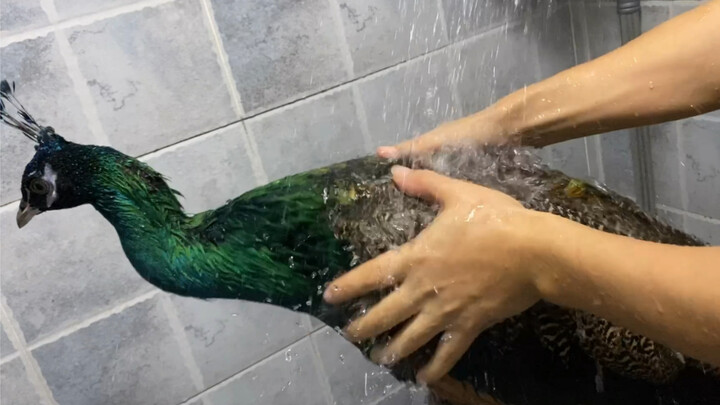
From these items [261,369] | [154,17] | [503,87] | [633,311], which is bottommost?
[261,369]

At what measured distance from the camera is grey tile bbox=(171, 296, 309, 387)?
4.04 feet

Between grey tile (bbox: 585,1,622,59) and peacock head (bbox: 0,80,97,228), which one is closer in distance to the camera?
peacock head (bbox: 0,80,97,228)

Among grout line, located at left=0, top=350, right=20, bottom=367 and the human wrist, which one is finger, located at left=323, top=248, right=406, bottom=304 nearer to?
the human wrist

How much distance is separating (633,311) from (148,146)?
83 cm

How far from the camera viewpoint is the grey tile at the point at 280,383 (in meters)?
1.30

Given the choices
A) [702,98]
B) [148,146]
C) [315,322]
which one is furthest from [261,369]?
[702,98]

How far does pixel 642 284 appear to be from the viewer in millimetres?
598

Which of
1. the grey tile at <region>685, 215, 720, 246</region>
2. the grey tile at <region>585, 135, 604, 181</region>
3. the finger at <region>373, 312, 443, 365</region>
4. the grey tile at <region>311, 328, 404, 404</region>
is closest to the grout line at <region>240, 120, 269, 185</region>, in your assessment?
the grey tile at <region>311, 328, 404, 404</region>

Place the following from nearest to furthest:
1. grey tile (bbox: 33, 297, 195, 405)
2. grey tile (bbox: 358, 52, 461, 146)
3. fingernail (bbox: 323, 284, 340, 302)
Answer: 1. fingernail (bbox: 323, 284, 340, 302)
2. grey tile (bbox: 33, 297, 195, 405)
3. grey tile (bbox: 358, 52, 461, 146)

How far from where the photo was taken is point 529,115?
3.16 ft

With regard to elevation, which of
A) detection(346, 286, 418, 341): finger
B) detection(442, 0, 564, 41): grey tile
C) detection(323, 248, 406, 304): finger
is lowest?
detection(346, 286, 418, 341): finger

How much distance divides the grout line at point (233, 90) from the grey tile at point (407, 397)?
47 cm

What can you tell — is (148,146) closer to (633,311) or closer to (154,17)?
(154,17)

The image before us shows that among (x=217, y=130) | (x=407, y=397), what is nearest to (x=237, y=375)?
(x=407, y=397)
